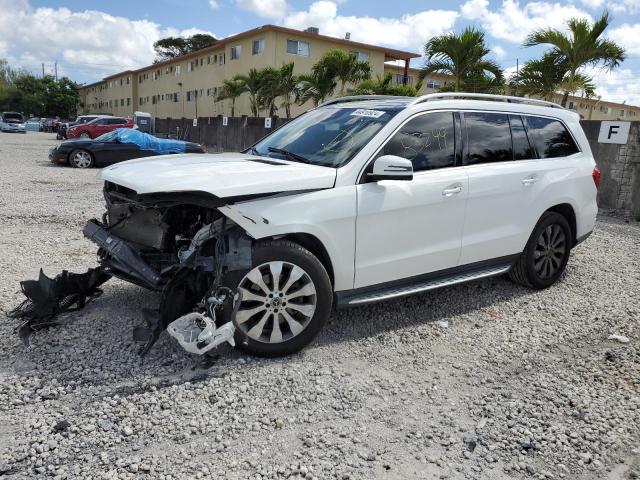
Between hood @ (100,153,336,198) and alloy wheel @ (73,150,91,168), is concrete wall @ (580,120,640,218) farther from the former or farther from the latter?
alloy wheel @ (73,150,91,168)

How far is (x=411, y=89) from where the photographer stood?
17.6m

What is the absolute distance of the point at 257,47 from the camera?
121ft

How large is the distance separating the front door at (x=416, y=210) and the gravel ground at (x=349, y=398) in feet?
2.06

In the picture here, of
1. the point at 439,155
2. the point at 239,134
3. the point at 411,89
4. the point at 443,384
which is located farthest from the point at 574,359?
the point at 239,134

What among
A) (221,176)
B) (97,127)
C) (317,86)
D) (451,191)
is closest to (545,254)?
(451,191)

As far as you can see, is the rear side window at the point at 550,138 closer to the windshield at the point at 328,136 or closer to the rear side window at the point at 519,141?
the rear side window at the point at 519,141

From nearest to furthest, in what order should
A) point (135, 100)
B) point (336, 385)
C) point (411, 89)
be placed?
1. point (336, 385)
2. point (411, 89)
3. point (135, 100)

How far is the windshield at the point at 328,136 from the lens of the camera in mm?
4078

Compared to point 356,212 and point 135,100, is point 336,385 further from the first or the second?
point 135,100

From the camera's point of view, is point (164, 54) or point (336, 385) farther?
point (164, 54)

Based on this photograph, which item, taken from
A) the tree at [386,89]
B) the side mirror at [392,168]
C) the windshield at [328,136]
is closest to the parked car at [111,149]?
the tree at [386,89]

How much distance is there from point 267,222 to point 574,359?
261 cm

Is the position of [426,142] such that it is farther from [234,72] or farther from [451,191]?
[234,72]

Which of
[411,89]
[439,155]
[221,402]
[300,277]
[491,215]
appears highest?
[411,89]
